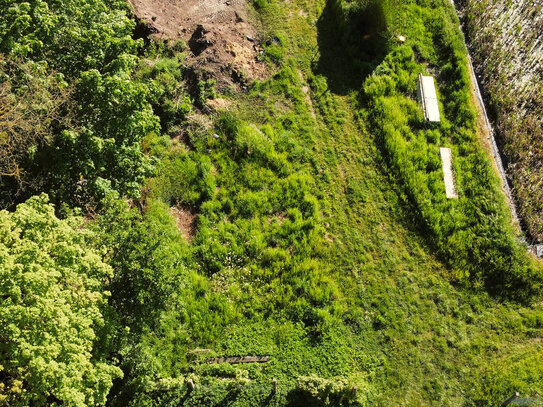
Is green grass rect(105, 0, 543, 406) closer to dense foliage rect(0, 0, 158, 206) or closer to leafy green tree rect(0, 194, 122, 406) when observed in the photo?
leafy green tree rect(0, 194, 122, 406)

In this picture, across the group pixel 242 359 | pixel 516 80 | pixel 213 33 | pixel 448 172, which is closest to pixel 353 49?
pixel 213 33

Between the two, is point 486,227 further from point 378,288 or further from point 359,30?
point 359,30

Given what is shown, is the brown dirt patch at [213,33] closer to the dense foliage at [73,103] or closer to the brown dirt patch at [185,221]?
the dense foliage at [73,103]

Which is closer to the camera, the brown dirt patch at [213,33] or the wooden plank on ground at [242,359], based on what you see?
the wooden plank on ground at [242,359]

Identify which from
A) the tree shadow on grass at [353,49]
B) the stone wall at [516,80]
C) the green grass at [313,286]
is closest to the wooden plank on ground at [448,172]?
the green grass at [313,286]

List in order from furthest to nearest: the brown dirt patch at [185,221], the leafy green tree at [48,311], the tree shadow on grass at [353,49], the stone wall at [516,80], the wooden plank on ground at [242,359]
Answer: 1. the tree shadow on grass at [353,49]
2. the stone wall at [516,80]
3. the brown dirt patch at [185,221]
4. the wooden plank on ground at [242,359]
5. the leafy green tree at [48,311]
